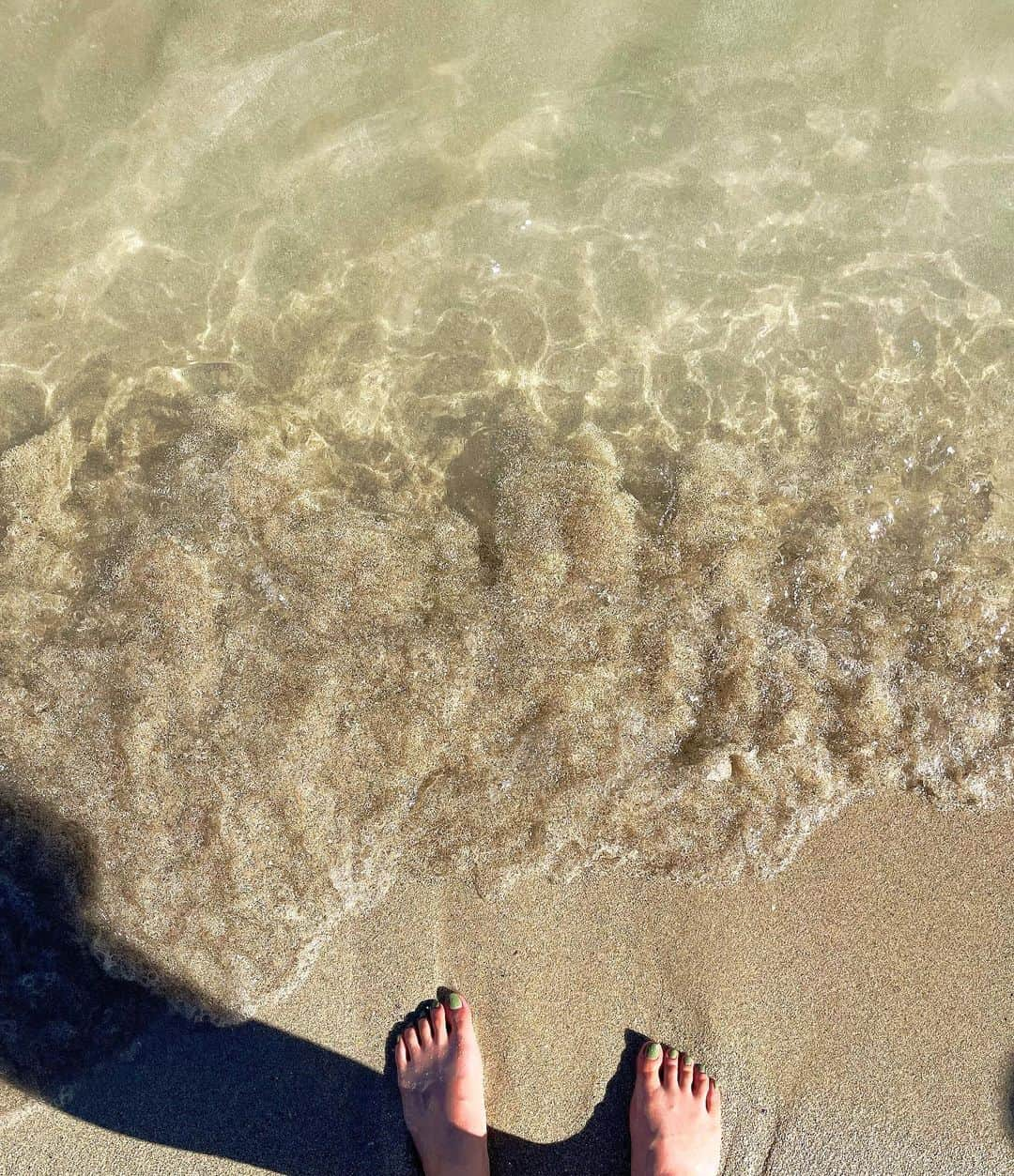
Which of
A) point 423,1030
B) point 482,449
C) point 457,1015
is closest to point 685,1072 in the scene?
point 457,1015

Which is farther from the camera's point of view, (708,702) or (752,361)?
(752,361)

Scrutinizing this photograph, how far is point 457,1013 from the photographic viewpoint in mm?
3201

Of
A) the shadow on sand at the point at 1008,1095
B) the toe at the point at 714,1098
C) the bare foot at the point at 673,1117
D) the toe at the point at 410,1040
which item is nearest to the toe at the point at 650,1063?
the bare foot at the point at 673,1117

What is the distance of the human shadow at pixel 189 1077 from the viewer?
314 centimetres

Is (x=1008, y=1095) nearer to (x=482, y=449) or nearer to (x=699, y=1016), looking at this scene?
(x=699, y=1016)

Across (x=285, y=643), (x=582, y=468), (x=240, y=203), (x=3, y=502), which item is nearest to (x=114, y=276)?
(x=240, y=203)

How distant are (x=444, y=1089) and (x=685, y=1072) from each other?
1.03 m

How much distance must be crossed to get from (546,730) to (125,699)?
6.30ft

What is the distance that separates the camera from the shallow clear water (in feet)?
10.8

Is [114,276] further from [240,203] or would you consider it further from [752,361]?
[752,361]

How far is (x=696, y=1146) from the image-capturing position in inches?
122

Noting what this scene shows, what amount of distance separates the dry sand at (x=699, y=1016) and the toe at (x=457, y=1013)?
64 millimetres

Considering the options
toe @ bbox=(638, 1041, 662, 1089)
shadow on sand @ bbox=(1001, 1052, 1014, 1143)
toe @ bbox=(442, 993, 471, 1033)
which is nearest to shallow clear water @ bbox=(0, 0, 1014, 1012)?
toe @ bbox=(442, 993, 471, 1033)

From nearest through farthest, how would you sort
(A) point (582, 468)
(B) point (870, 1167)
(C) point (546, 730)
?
(B) point (870, 1167) → (C) point (546, 730) → (A) point (582, 468)
